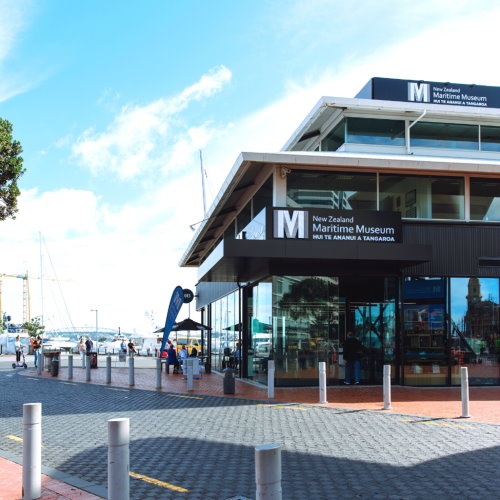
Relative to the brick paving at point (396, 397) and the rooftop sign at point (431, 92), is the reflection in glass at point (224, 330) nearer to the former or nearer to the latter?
the brick paving at point (396, 397)

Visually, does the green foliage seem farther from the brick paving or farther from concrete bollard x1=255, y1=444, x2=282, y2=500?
concrete bollard x1=255, y1=444, x2=282, y2=500

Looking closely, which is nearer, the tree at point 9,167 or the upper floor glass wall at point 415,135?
the tree at point 9,167

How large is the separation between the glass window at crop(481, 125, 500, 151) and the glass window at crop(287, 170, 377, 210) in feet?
19.6

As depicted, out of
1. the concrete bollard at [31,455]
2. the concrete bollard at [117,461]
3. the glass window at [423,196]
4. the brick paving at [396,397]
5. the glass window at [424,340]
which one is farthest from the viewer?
the glass window at [423,196]

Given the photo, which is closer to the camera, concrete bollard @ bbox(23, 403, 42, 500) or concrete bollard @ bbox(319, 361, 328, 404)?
concrete bollard @ bbox(23, 403, 42, 500)

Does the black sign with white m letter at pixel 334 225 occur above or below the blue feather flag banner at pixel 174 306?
above

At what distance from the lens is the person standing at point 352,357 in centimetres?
1809

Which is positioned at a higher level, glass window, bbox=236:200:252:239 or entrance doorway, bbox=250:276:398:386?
glass window, bbox=236:200:252:239

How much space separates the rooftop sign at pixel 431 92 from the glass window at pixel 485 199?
625cm

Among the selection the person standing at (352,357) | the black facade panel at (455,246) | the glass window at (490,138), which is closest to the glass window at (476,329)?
the black facade panel at (455,246)

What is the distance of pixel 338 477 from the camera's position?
7.30 m

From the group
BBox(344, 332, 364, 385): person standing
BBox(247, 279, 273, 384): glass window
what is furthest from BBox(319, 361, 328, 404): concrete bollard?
BBox(247, 279, 273, 384): glass window

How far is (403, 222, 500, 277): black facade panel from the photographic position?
60.8ft

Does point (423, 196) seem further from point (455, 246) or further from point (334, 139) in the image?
point (334, 139)
